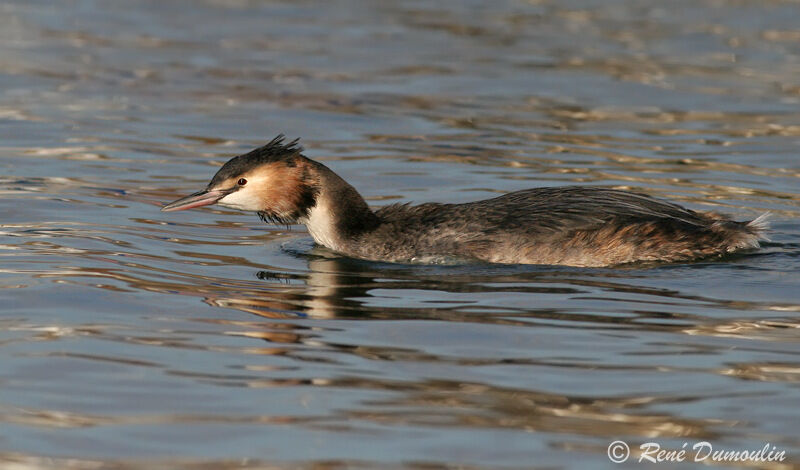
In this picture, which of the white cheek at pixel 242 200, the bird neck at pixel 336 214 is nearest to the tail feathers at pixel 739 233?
the bird neck at pixel 336 214

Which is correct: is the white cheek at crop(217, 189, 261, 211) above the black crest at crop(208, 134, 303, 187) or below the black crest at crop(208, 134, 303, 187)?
below

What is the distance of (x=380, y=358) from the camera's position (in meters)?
7.11

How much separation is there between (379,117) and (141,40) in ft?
15.8

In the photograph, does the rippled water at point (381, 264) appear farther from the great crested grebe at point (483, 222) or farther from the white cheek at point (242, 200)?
the white cheek at point (242, 200)

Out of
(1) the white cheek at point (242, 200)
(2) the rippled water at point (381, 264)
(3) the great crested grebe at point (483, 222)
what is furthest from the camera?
(1) the white cheek at point (242, 200)

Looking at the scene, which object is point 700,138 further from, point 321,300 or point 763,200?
point 321,300

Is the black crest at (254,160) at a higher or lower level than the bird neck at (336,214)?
higher

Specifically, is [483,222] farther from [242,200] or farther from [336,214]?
[242,200]

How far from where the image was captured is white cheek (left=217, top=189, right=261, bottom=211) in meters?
9.70

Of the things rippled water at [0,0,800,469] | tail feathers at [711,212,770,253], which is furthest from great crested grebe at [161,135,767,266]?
rippled water at [0,0,800,469]

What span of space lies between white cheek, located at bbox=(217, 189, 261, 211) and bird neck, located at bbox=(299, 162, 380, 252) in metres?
0.36

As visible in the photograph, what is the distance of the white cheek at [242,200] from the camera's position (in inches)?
382

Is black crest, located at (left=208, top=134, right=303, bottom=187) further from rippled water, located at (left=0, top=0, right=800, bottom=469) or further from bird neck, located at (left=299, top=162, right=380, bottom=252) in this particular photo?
rippled water, located at (left=0, top=0, right=800, bottom=469)

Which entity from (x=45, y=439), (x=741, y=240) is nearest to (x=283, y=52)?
(x=741, y=240)
